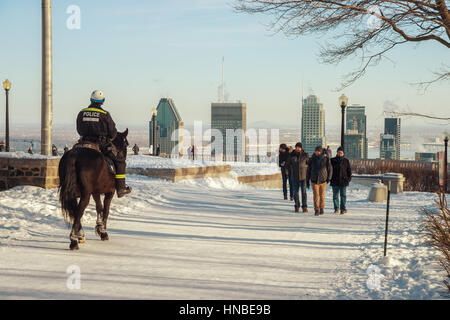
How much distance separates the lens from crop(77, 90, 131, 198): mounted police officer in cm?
976

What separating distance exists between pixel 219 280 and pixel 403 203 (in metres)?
13.3

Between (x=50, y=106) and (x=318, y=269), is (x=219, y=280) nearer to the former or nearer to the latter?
(x=318, y=269)

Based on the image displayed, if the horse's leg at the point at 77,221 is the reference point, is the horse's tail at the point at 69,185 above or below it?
above

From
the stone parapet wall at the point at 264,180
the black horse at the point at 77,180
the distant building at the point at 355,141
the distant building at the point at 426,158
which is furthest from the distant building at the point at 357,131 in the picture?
the black horse at the point at 77,180

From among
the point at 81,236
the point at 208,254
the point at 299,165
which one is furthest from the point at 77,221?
the point at 299,165

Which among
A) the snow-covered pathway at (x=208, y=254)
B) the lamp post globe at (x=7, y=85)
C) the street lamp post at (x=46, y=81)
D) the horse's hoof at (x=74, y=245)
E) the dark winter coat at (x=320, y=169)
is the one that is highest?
the lamp post globe at (x=7, y=85)

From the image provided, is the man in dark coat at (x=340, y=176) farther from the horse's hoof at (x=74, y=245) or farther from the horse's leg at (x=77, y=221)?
the horse's hoof at (x=74, y=245)

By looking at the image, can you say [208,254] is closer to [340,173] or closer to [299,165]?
[299,165]

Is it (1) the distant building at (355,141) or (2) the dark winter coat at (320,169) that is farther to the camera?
(1) the distant building at (355,141)

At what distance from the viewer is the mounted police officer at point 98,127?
9.76 meters

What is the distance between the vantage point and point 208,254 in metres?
9.35

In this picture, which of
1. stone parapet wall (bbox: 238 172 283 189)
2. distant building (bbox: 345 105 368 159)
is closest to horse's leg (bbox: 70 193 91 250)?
stone parapet wall (bbox: 238 172 283 189)

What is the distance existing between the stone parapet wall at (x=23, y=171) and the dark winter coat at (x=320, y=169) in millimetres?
7137

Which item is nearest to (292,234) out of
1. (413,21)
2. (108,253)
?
(108,253)
